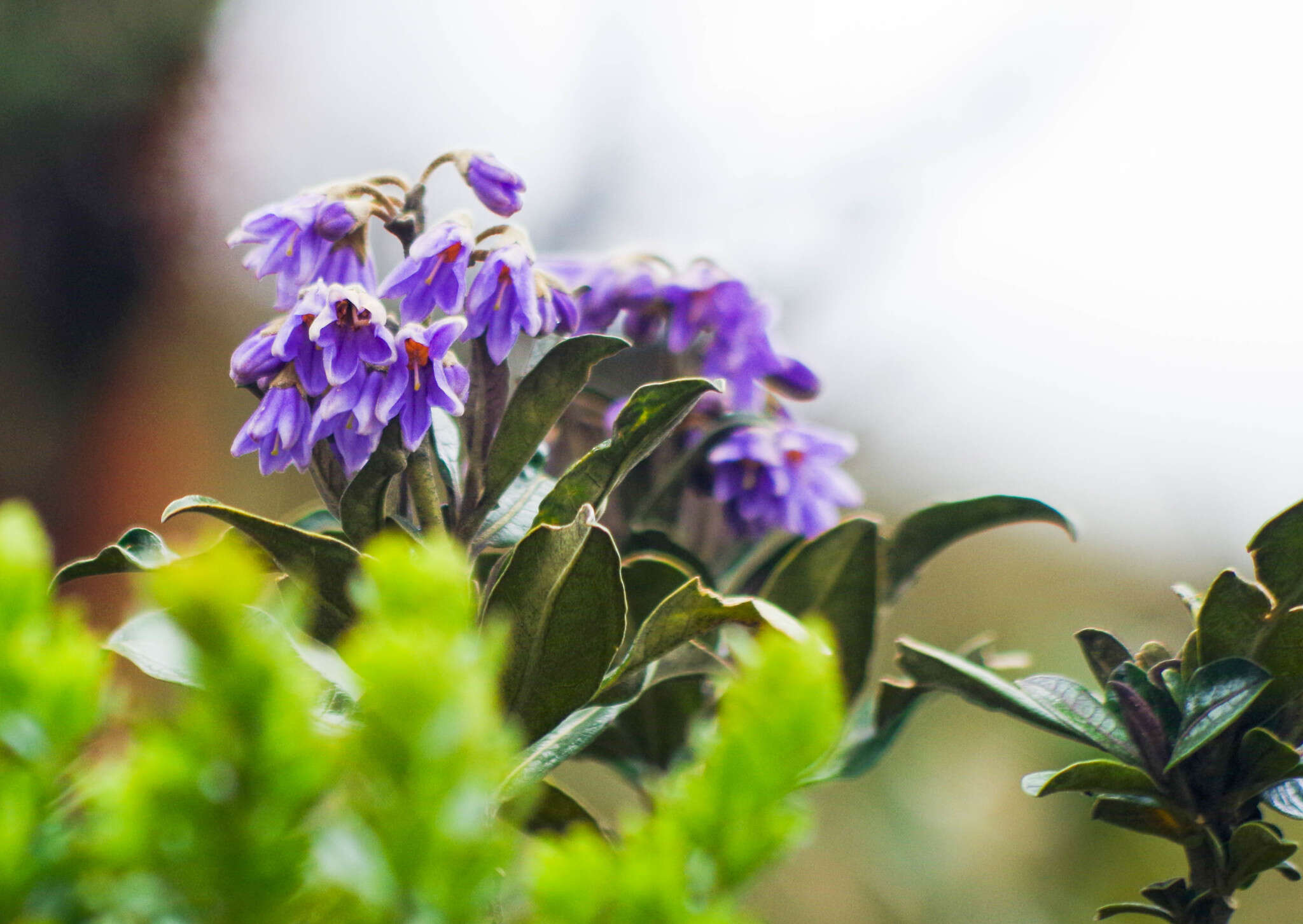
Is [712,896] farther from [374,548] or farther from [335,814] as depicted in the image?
[374,548]

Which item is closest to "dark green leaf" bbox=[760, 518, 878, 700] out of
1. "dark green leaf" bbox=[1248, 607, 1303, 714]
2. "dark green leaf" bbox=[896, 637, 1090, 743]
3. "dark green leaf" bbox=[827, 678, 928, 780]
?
"dark green leaf" bbox=[827, 678, 928, 780]

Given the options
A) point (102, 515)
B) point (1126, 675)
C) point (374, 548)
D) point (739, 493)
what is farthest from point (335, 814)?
point (102, 515)

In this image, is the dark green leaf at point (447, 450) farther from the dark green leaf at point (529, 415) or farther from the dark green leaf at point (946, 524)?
the dark green leaf at point (946, 524)

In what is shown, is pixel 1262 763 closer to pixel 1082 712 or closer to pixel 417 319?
pixel 1082 712

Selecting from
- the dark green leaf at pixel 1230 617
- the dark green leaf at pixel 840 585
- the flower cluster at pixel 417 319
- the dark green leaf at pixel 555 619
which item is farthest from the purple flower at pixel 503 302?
the dark green leaf at pixel 1230 617

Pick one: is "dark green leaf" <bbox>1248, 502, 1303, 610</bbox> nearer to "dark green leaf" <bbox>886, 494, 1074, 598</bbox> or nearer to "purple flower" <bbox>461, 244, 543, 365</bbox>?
"dark green leaf" <bbox>886, 494, 1074, 598</bbox>

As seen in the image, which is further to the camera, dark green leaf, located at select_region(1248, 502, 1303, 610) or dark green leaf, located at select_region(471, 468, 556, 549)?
dark green leaf, located at select_region(471, 468, 556, 549)
